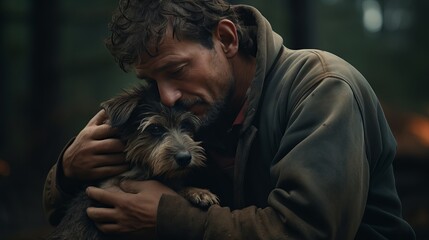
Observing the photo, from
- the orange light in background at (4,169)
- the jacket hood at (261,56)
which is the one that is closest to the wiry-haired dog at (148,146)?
the jacket hood at (261,56)

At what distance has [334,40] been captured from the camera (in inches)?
1219

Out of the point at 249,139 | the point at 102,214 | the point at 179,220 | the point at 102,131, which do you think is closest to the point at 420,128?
the point at 102,131

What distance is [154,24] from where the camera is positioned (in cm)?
399

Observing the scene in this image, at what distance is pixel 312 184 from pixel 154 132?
1565 mm

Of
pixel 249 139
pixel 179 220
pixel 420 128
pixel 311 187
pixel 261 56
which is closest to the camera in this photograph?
pixel 311 187

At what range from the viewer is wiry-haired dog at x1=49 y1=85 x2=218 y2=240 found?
428cm

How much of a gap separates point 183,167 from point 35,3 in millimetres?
11776

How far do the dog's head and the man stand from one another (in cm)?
11

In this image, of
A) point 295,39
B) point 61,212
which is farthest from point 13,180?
point 61,212

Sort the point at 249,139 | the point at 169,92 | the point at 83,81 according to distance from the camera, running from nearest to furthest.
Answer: the point at 249,139, the point at 169,92, the point at 83,81

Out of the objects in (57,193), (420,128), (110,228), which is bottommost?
(420,128)

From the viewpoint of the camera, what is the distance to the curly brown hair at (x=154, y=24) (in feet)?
13.1

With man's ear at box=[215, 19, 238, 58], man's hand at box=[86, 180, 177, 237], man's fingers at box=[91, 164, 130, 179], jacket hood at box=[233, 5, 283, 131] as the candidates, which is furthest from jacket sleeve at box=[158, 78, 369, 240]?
man's fingers at box=[91, 164, 130, 179]

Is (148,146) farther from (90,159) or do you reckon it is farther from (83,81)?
(83,81)
